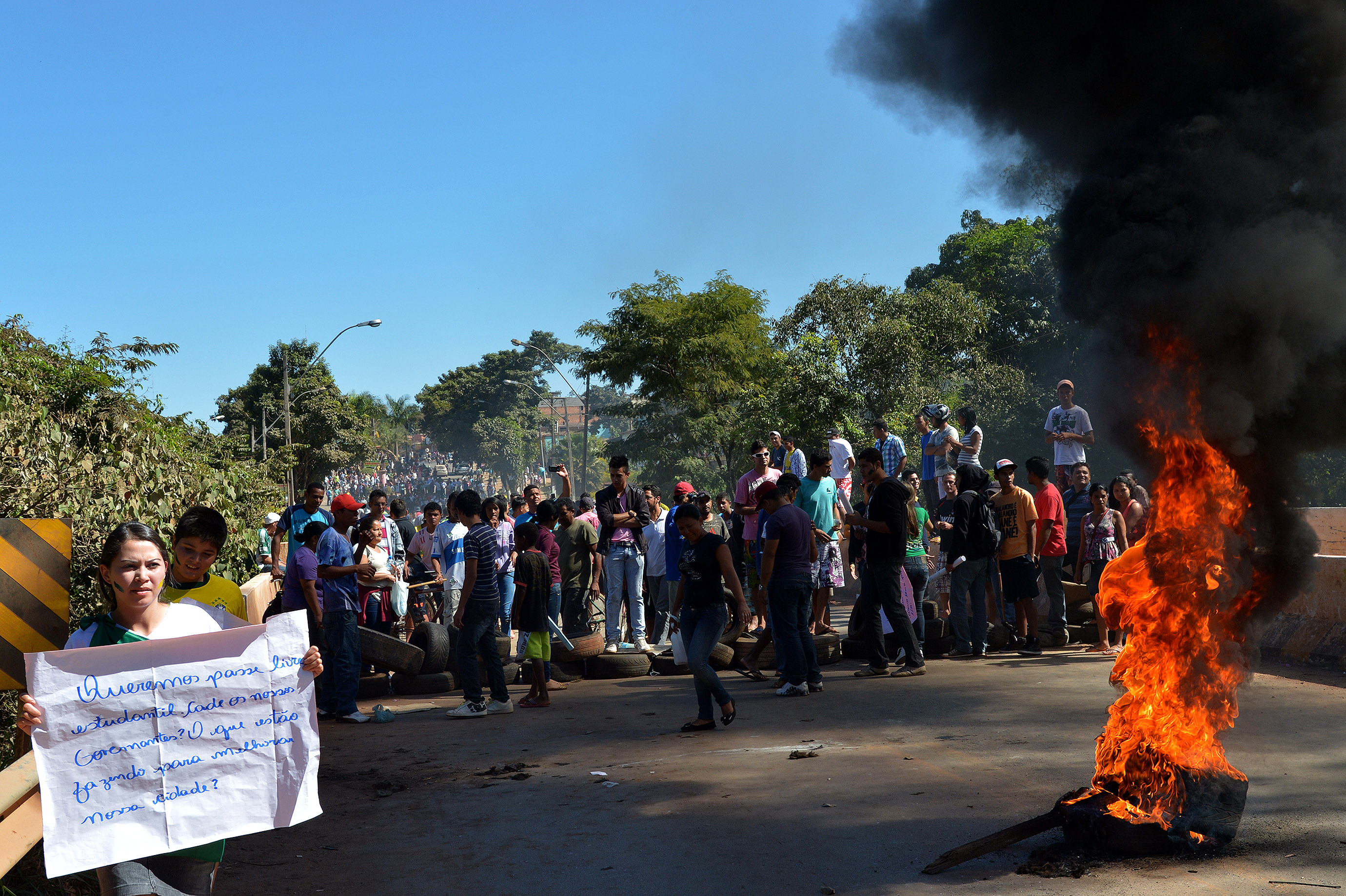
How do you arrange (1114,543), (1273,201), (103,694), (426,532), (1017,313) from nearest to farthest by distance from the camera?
(103,694) → (1273,201) → (1114,543) → (426,532) → (1017,313)

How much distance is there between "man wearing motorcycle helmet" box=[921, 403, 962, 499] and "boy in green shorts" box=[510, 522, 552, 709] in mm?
6536

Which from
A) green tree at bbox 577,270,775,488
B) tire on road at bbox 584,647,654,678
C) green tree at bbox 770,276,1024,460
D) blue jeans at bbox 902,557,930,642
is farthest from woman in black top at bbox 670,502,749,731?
green tree at bbox 577,270,775,488

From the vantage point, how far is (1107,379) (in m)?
5.38

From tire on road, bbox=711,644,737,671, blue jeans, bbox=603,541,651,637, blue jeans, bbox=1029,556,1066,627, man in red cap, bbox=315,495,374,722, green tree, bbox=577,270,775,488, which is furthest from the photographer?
green tree, bbox=577,270,775,488

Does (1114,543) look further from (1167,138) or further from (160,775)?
(160,775)

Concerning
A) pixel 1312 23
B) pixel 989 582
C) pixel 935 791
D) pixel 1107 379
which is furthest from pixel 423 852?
pixel 989 582

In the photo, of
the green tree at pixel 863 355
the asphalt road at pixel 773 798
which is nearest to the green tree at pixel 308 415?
the green tree at pixel 863 355

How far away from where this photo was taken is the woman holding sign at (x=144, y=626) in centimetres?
332

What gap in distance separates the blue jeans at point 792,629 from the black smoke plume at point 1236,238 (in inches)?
162

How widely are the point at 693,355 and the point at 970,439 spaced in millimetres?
29068

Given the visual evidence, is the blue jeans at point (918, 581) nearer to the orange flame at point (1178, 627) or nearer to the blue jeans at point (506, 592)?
the blue jeans at point (506, 592)

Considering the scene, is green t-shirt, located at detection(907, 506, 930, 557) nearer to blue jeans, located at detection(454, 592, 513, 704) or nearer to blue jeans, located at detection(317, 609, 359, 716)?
blue jeans, located at detection(454, 592, 513, 704)

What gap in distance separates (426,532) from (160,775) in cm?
1212

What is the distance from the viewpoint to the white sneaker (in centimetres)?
910
